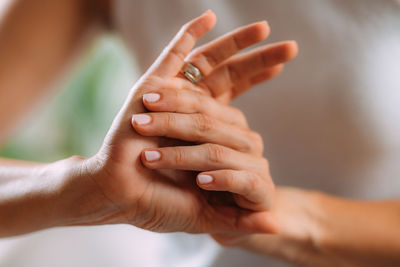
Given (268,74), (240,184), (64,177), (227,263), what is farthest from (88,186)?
(227,263)

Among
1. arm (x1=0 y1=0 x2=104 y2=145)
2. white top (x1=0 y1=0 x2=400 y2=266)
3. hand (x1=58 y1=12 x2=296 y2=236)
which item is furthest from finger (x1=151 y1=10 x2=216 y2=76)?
arm (x1=0 y1=0 x2=104 y2=145)

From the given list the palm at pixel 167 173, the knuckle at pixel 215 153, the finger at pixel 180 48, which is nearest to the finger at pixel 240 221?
the palm at pixel 167 173

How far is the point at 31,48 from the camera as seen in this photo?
0.63 metres

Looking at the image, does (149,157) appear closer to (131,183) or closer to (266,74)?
(131,183)

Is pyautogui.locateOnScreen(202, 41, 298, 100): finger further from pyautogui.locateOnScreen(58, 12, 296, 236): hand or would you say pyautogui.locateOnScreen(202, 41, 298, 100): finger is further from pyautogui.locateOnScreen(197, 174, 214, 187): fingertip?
pyautogui.locateOnScreen(197, 174, 214, 187): fingertip

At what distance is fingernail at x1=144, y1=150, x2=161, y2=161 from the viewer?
1.20 ft

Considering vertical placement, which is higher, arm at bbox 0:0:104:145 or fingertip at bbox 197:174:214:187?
arm at bbox 0:0:104:145

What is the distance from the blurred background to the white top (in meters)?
0.08

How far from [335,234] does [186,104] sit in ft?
1.08

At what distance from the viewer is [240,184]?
414 mm

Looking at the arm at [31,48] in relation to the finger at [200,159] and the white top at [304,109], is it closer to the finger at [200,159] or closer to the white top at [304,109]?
the white top at [304,109]

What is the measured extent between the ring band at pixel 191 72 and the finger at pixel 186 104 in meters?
0.02

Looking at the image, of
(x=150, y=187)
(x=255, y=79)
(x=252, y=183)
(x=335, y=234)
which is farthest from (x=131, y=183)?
(x=335, y=234)

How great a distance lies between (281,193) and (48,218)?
0.34 meters
